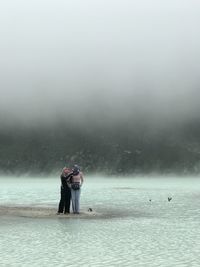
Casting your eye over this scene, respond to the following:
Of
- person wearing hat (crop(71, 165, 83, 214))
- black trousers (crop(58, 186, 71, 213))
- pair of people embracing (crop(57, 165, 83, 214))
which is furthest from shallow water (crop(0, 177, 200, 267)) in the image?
black trousers (crop(58, 186, 71, 213))

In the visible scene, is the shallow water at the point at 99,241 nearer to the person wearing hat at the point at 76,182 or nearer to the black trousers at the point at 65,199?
the person wearing hat at the point at 76,182

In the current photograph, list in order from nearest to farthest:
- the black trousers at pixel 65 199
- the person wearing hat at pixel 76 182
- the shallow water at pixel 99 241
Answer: the shallow water at pixel 99 241 < the person wearing hat at pixel 76 182 < the black trousers at pixel 65 199

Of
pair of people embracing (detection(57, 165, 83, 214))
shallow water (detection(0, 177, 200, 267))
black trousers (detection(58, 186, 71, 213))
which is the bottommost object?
shallow water (detection(0, 177, 200, 267))

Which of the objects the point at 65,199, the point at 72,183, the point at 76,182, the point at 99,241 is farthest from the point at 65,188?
the point at 99,241

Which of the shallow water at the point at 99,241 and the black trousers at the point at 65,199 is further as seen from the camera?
the black trousers at the point at 65,199

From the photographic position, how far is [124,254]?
1783 centimetres

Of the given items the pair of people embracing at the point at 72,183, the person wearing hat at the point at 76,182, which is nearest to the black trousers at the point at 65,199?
the pair of people embracing at the point at 72,183

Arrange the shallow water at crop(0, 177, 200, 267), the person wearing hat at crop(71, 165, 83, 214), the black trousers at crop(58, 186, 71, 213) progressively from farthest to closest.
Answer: the black trousers at crop(58, 186, 71, 213), the person wearing hat at crop(71, 165, 83, 214), the shallow water at crop(0, 177, 200, 267)

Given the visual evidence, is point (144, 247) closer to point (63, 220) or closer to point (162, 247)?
point (162, 247)

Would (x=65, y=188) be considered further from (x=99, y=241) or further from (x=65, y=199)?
(x=99, y=241)

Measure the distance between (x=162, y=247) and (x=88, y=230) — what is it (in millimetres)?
6104

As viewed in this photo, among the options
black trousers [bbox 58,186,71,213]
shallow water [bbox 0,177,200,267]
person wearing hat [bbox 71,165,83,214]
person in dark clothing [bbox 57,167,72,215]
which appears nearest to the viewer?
shallow water [bbox 0,177,200,267]

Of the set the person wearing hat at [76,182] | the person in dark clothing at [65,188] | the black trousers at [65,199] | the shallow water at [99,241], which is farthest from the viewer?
the black trousers at [65,199]

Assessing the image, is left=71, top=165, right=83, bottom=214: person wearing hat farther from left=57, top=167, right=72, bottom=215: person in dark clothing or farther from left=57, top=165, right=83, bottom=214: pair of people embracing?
left=57, top=167, right=72, bottom=215: person in dark clothing
